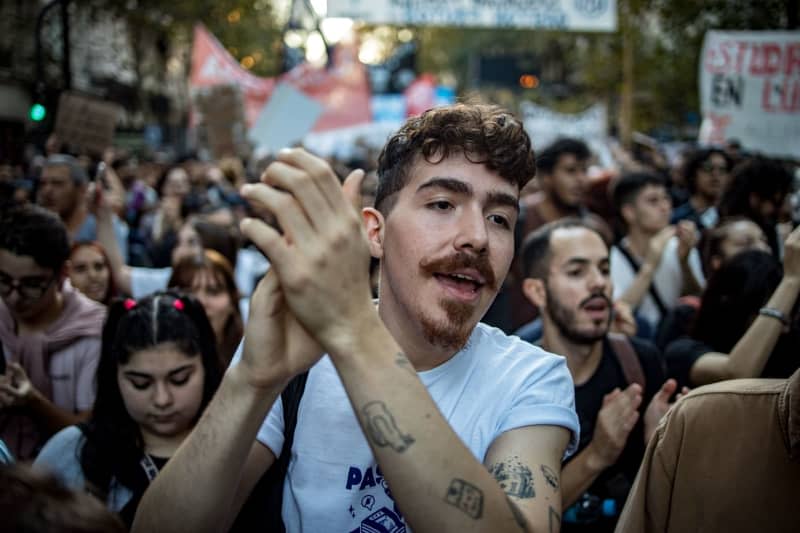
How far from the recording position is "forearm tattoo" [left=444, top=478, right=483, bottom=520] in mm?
1379

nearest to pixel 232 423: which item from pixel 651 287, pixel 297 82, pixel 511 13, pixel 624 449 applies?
pixel 624 449

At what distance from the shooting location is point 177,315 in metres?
3.24

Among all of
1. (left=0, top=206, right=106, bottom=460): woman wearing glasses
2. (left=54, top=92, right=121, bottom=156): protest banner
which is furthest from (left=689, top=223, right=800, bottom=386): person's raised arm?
(left=54, top=92, right=121, bottom=156): protest banner

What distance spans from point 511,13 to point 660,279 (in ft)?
17.1

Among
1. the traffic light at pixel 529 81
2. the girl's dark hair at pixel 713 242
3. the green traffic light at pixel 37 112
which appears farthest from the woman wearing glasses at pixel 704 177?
the traffic light at pixel 529 81

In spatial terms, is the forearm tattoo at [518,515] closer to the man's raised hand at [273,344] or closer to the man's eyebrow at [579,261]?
the man's raised hand at [273,344]

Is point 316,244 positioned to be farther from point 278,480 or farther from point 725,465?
point 725,465

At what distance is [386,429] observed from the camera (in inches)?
54.3

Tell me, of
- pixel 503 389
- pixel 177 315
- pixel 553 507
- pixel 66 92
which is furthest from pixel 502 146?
pixel 66 92

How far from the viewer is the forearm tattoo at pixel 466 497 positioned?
1379 millimetres

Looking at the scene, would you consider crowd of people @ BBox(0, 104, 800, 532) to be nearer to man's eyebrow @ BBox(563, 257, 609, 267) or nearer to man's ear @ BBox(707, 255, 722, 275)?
man's eyebrow @ BBox(563, 257, 609, 267)

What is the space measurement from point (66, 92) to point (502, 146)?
18.0 feet

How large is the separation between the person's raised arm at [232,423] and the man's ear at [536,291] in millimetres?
2580

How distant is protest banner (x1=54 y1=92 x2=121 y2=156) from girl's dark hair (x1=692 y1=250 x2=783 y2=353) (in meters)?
4.95
